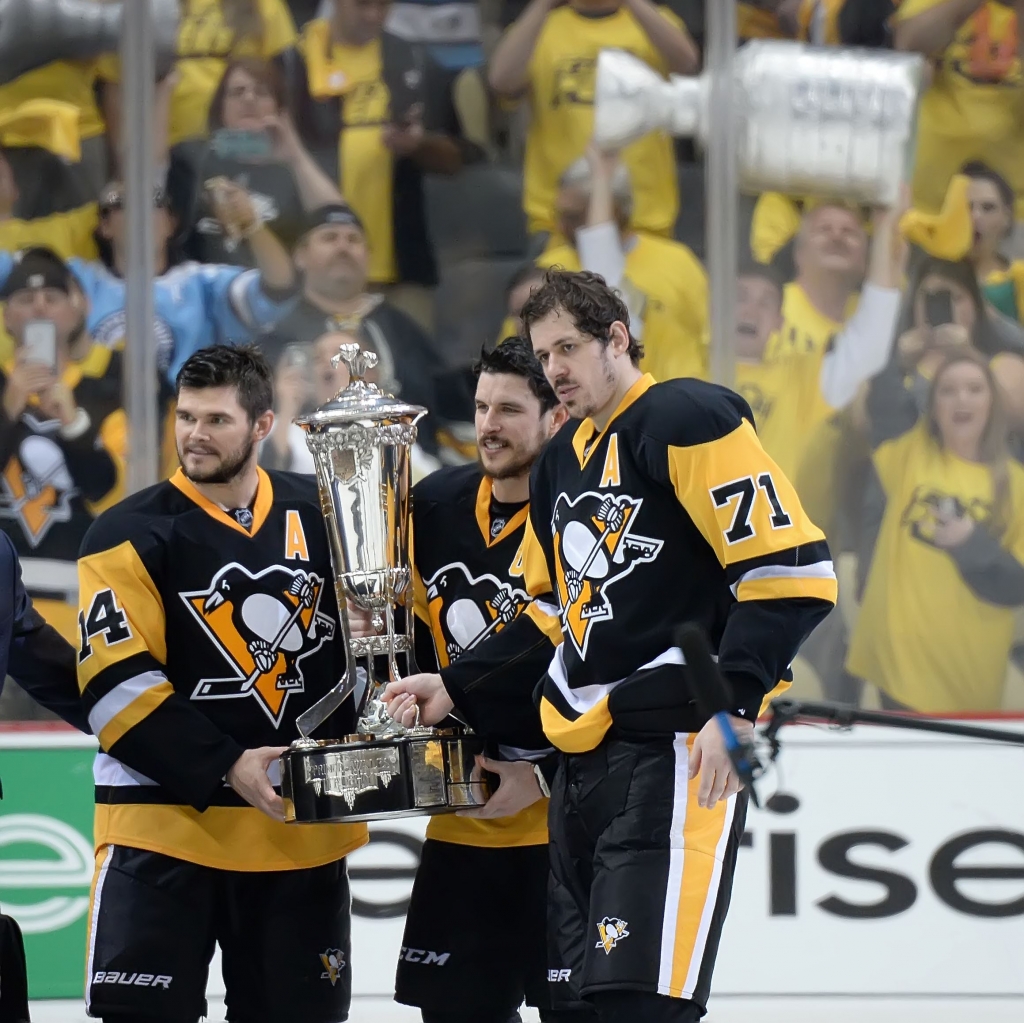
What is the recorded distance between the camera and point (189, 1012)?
2.88m

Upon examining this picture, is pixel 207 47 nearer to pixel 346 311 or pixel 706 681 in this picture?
pixel 346 311

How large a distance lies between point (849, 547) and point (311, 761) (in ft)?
7.73

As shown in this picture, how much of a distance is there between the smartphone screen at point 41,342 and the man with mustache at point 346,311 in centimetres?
57

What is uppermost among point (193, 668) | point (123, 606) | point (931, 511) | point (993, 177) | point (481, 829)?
point (993, 177)

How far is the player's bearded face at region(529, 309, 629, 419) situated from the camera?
101 inches

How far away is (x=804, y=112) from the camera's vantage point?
4.73 metres

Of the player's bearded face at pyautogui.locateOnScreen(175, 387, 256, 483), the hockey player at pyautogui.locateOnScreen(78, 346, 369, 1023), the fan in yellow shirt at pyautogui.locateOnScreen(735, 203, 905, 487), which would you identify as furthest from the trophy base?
the fan in yellow shirt at pyautogui.locateOnScreen(735, 203, 905, 487)

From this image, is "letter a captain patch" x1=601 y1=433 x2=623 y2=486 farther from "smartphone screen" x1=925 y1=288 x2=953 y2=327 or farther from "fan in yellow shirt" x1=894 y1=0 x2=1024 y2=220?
"fan in yellow shirt" x1=894 y1=0 x2=1024 y2=220

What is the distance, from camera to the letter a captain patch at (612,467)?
2.58m

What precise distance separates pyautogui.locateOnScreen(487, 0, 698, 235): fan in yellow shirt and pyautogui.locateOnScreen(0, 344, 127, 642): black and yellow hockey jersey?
1289mm

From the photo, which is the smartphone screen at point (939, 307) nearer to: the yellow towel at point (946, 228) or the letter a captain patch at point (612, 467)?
the yellow towel at point (946, 228)

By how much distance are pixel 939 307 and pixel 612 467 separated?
8.01ft

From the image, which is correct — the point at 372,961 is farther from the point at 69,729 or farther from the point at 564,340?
the point at 564,340

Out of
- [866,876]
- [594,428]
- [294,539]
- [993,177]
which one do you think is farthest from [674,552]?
[993,177]
